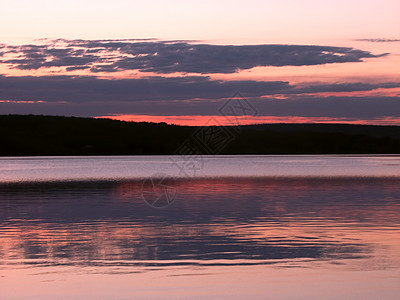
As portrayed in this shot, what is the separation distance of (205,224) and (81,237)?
4975 mm

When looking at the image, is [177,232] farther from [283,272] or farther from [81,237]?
[283,272]

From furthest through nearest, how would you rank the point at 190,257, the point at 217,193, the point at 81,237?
1. the point at 217,193
2. the point at 81,237
3. the point at 190,257

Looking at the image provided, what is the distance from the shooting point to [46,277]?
15.1 meters

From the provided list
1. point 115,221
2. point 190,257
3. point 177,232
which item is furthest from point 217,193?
point 190,257

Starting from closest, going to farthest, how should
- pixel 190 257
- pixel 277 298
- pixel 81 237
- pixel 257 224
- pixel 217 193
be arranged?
pixel 277 298, pixel 190 257, pixel 81 237, pixel 257 224, pixel 217 193

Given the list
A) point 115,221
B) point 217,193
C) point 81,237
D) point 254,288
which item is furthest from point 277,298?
point 217,193

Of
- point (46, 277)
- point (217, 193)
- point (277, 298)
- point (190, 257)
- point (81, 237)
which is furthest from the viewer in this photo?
point (217, 193)

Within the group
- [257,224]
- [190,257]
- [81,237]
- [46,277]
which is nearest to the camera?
[46,277]

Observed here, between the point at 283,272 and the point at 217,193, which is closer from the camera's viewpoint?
the point at 283,272

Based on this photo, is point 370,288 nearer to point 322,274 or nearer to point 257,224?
point 322,274

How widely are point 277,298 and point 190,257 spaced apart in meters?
4.66

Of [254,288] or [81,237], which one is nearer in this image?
[254,288]

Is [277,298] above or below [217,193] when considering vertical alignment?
below

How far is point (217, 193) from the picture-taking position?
41.4 meters
